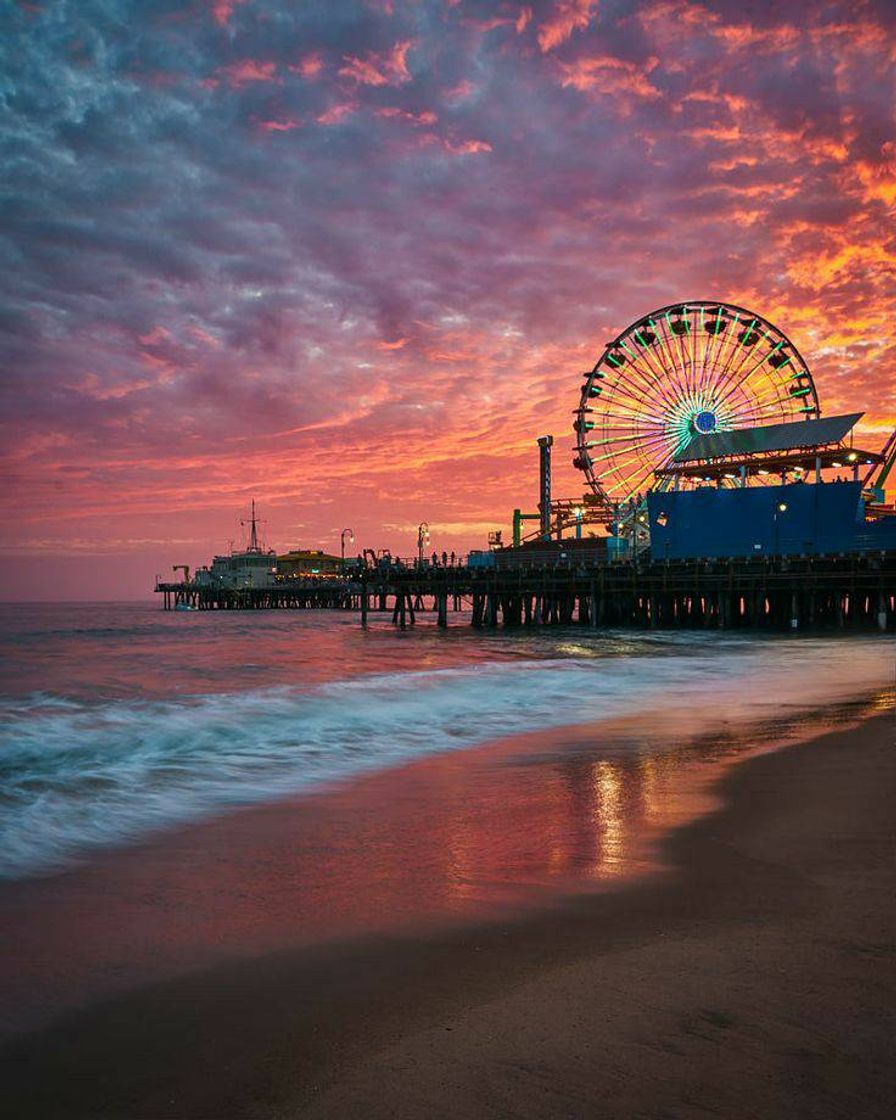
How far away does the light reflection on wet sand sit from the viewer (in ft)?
14.5

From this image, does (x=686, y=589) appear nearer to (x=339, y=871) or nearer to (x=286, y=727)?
(x=286, y=727)

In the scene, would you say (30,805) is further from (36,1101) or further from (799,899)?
(799,899)

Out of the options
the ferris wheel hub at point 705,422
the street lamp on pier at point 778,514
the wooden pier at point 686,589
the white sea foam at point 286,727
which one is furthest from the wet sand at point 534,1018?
the ferris wheel hub at point 705,422

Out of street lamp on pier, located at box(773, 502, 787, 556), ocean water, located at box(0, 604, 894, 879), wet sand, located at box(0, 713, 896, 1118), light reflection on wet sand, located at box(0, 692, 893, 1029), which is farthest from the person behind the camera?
street lamp on pier, located at box(773, 502, 787, 556)

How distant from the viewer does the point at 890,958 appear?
150 inches

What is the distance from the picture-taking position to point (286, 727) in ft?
48.0

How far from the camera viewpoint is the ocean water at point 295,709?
28.6 feet

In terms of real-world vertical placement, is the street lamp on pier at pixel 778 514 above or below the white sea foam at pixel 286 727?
above

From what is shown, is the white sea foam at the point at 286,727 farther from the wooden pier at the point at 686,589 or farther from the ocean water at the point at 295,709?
the wooden pier at the point at 686,589

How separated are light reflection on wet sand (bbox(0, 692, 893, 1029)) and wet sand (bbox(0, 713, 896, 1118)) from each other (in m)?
0.11

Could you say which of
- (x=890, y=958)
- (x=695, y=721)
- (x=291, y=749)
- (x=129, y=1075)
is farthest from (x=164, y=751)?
(x=890, y=958)

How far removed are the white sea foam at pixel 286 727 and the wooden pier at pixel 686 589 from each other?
15.8 meters

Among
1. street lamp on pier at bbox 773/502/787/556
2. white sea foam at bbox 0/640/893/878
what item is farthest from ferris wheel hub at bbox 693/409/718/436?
white sea foam at bbox 0/640/893/878

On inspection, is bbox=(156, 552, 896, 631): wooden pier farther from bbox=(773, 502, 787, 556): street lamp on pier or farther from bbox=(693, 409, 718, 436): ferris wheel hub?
bbox=(693, 409, 718, 436): ferris wheel hub
